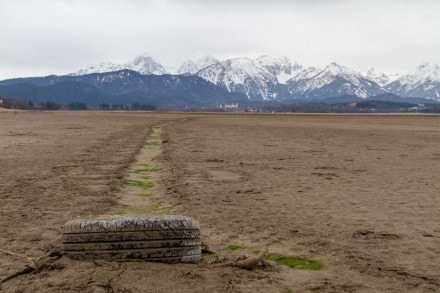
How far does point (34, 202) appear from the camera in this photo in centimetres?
1048

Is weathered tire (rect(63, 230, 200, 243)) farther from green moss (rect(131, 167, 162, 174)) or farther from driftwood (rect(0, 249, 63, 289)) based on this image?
green moss (rect(131, 167, 162, 174))

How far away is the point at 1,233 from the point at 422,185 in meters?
10.7

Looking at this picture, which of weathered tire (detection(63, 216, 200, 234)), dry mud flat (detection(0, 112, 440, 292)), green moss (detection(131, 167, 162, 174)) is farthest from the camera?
green moss (detection(131, 167, 162, 174))

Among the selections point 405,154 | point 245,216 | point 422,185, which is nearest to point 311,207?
point 245,216

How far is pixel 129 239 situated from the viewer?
6152 mm

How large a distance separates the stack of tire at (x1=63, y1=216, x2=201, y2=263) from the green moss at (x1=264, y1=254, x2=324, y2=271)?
1380 millimetres

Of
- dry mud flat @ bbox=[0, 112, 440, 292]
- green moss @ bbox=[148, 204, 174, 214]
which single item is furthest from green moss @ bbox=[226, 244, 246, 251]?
green moss @ bbox=[148, 204, 174, 214]

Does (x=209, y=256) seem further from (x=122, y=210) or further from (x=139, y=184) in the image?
(x=139, y=184)

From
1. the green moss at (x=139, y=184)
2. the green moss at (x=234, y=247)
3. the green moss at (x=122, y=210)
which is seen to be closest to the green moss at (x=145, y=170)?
the green moss at (x=139, y=184)

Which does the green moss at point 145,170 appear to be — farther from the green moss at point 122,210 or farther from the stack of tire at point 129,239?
the stack of tire at point 129,239

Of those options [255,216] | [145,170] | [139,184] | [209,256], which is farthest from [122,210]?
[145,170]

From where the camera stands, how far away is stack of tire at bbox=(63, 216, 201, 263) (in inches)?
242

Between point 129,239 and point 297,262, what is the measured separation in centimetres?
233

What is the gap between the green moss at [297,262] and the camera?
6544 mm
